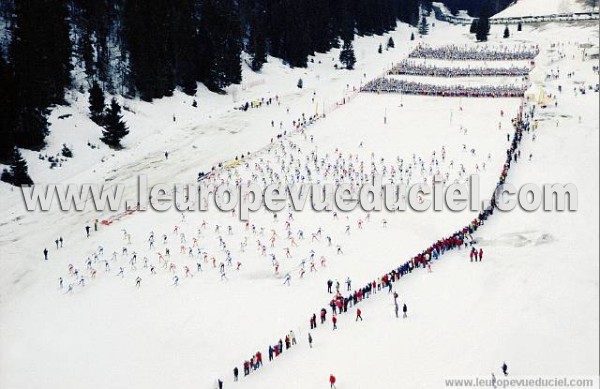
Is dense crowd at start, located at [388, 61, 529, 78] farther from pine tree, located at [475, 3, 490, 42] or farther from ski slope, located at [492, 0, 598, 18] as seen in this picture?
ski slope, located at [492, 0, 598, 18]

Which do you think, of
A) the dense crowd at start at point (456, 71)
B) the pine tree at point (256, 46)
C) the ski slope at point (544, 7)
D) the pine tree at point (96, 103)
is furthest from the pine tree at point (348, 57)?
the ski slope at point (544, 7)

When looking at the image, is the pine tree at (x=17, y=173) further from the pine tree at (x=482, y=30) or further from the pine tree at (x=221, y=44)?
the pine tree at (x=482, y=30)

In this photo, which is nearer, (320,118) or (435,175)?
(435,175)

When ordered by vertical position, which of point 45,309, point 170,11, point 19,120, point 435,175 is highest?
point 170,11

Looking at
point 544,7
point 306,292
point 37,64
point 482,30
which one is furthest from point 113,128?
point 544,7

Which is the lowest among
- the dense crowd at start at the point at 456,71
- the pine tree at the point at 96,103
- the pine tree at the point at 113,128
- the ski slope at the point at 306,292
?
the ski slope at the point at 306,292

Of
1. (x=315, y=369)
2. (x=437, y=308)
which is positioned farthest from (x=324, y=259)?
(x=315, y=369)

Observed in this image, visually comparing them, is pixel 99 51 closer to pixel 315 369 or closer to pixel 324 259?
pixel 324 259
